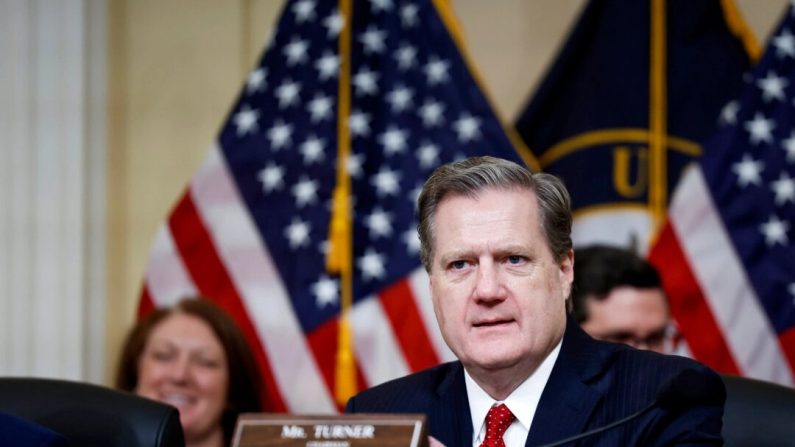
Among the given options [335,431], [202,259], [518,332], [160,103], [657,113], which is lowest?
[335,431]

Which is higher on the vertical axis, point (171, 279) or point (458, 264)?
point (171, 279)

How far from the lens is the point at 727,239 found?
4824 mm

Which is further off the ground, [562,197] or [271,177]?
[271,177]

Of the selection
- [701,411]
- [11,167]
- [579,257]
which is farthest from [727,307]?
[11,167]

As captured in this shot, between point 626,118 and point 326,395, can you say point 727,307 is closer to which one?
point 626,118

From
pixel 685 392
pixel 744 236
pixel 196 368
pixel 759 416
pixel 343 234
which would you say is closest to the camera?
pixel 685 392

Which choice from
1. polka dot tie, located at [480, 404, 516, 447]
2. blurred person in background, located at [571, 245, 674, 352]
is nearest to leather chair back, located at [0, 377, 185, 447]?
polka dot tie, located at [480, 404, 516, 447]

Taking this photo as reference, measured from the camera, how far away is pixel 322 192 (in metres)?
5.22

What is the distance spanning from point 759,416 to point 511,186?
0.77 meters

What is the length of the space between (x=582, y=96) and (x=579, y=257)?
90 centimetres

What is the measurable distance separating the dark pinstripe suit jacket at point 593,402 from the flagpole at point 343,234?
2.11 m

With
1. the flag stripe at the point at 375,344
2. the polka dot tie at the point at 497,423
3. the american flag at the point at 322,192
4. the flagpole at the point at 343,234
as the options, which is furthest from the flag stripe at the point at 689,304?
the polka dot tie at the point at 497,423

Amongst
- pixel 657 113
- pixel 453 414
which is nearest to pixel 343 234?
pixel 657 113

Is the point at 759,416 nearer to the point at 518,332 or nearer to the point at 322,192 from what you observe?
the point at 518,332
